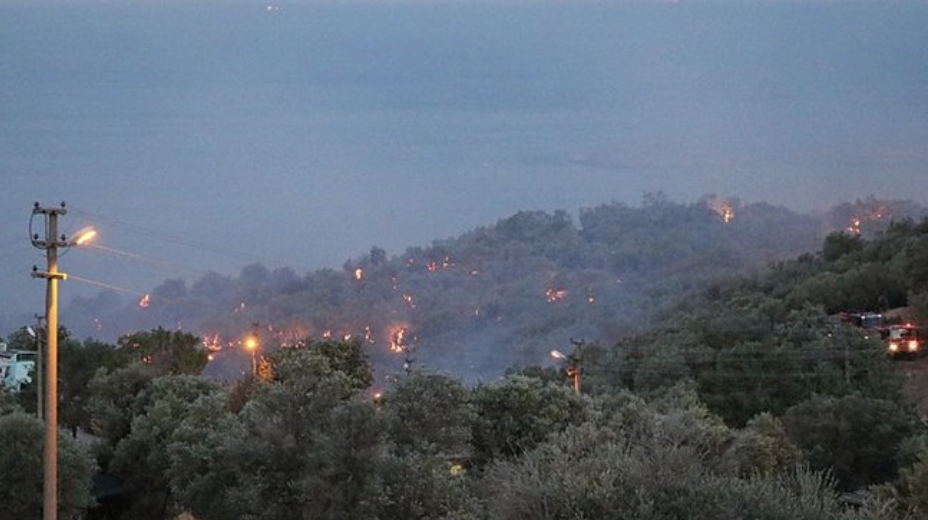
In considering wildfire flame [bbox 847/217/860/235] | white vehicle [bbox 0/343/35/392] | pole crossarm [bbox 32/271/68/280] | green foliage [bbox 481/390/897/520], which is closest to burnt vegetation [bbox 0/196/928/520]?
green foliage [bbox 481/390/897/520]

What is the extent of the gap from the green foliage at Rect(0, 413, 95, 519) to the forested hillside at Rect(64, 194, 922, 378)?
35.7 meters

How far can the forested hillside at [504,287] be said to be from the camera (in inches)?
2456

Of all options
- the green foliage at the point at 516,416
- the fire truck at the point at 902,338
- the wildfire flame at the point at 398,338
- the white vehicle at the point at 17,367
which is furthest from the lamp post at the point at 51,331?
the wildfire flame at the point at 398,338

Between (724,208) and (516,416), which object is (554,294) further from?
(516,416)

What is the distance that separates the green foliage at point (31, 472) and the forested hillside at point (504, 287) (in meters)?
35.7

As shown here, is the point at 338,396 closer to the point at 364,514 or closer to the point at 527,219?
the point at 364,514

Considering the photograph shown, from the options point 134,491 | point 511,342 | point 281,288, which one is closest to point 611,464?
point 134,491

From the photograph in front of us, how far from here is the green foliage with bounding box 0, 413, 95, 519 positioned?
1725 cm

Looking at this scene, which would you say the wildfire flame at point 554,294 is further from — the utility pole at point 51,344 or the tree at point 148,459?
the utility pole at point 51,344

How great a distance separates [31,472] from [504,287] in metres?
59.4

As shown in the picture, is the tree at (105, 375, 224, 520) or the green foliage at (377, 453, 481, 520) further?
the tree at (105, 375, 224, 520)

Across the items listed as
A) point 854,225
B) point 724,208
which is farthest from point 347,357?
point 724,208

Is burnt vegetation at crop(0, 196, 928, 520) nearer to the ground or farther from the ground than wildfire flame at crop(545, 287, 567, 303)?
nearer to the ground

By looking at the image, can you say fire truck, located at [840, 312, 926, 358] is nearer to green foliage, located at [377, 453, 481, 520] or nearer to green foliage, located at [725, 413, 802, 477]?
green foliage, located at [725, 413, 802, 477]
